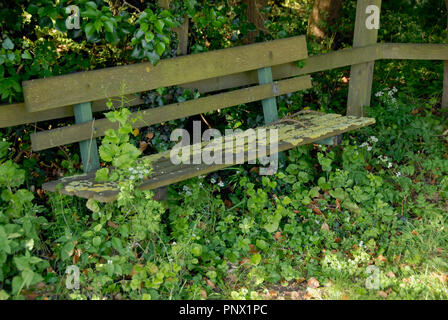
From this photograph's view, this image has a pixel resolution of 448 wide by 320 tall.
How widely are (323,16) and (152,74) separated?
3.27 metres

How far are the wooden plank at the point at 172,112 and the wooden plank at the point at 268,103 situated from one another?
0.19ft

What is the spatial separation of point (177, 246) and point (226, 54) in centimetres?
155

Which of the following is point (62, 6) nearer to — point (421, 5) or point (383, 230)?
point (383, 230)

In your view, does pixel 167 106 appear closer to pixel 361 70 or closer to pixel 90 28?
pixel 90 28

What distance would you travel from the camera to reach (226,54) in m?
4.11

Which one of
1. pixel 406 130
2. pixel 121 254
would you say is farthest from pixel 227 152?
pixel 406 130

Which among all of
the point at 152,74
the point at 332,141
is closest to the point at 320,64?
the point at 332,141

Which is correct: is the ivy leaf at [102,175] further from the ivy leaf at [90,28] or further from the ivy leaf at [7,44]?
the ivy leaf at [7,44]

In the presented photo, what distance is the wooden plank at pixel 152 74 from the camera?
3.31 metres

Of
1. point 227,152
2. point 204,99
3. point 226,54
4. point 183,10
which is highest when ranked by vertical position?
point 183,10

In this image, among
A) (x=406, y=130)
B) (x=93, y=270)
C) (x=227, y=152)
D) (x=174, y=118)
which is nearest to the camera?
(x=93, y=270)

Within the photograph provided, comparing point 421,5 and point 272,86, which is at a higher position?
point 421,5

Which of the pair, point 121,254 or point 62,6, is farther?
point 62,6
